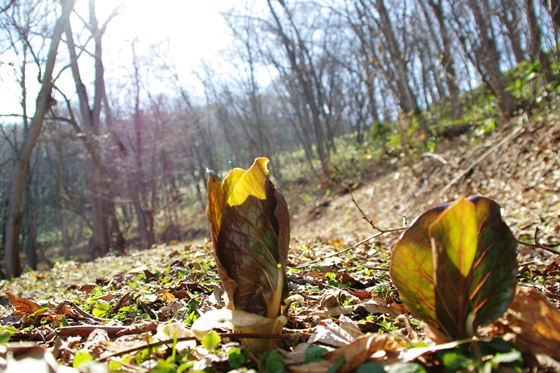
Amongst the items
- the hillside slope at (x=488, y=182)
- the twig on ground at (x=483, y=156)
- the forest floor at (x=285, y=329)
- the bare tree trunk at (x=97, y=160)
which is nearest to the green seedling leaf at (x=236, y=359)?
the forest floor at (x=285, y=329)

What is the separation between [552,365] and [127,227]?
2418cm

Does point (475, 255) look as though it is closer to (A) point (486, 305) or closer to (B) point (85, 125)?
(A) point (486, 305)

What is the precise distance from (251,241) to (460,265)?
58 centimetres

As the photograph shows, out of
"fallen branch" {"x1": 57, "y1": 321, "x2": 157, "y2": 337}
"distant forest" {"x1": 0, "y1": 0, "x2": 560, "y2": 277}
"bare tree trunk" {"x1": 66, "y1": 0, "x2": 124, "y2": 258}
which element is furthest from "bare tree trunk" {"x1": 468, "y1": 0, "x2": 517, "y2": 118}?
"bare tree trunk" {"x1": 66, "y1": 0, "x2": 124, "y2": 258}

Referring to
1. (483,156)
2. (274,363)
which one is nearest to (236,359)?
(274,363)

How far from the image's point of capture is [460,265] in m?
1.04

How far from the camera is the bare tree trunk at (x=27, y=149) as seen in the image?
21.4 ft

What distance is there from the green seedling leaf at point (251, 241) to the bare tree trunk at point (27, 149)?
6.30m

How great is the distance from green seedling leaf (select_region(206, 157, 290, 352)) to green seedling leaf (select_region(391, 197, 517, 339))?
0.36 metres

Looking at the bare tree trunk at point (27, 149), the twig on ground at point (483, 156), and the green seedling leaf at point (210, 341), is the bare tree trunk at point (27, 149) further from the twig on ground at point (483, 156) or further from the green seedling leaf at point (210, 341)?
the twig on ground at point (483, 156)

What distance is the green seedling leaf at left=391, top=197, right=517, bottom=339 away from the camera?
3.31ft

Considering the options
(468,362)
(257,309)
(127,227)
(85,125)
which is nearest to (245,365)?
(257,309)

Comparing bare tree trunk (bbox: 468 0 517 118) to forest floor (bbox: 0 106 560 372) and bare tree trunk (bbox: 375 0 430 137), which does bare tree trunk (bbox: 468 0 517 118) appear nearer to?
bare tree trunk (bbox: 375 0 430 137)

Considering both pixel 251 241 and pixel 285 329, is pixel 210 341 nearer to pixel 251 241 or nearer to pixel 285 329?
pixel 251 241
